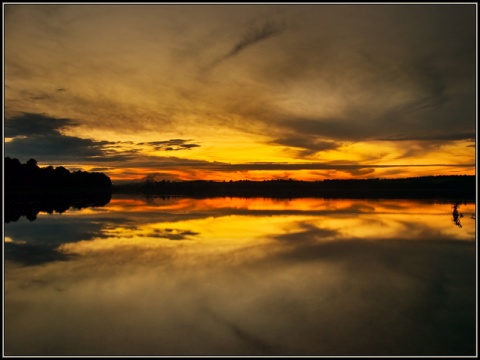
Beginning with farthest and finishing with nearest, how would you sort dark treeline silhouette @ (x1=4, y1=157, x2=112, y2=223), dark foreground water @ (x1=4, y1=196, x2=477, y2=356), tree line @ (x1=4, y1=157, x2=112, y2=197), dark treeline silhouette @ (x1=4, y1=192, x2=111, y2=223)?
1. tree line @ (x1=4, y1=157, x2=112, y2=197)
2. dark treeline silhouette @ (x1=4, y1=157, x2=112, y2=223)
3. dark treeline silhouette @ (x1=4, y1=192, x2=111, y2=223)
4. dark foreground water @ (x1=4, y1=196, x2=477, y2=356)

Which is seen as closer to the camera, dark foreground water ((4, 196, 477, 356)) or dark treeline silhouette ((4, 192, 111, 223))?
dark foreground water ((4, 196, 477, 356))

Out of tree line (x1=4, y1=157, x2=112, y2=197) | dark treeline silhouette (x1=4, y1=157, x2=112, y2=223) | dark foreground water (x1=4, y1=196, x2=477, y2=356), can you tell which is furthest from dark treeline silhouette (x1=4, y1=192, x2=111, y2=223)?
tree line (x1=4, y1=157, x2=112, y2=197)

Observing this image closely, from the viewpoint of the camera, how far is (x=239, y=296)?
1252 centimetres

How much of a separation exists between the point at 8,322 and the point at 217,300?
5989 millimetres

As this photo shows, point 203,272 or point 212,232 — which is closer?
point 203,272

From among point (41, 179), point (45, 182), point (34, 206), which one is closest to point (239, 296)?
point (34, 206)

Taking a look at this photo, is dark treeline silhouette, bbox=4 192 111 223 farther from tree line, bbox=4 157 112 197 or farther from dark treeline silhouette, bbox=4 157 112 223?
tree line, bbox=4 157 112 197

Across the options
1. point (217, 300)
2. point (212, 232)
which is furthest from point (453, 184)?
point (217, 300)

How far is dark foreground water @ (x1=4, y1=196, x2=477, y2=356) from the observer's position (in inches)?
368

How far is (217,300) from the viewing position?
479 inches

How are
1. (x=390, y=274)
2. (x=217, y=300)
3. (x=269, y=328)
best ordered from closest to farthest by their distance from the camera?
(x=269, y=328) < (x=217, y=300) < (x=390, y=274)

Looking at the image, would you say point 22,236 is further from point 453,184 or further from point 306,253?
point 453,184

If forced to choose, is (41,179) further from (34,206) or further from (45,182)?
(34,206)

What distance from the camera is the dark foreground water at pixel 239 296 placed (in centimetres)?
936
